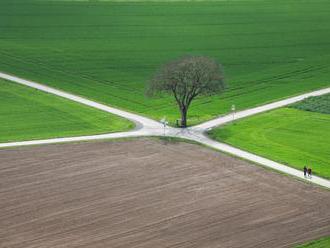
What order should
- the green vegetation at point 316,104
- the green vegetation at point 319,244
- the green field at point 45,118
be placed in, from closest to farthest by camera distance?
1. the green vegetation at point 319,244
2. the green field at point 45,118
3. the green vegetation at point 316,104

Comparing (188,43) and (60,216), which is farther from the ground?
(188,43)

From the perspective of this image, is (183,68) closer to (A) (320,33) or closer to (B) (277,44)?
(B) (277,44)

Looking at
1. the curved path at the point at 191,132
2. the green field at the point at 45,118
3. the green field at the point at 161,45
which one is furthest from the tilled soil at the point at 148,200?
the green field at the point at 161,45

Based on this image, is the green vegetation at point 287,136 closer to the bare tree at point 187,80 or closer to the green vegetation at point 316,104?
the green vegetation at point 316,104

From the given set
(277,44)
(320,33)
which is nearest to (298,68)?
(277,44)

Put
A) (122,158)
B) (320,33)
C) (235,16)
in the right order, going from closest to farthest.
Result: (122,158), (320,33), (235,16)

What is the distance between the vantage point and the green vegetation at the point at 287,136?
2628 inches

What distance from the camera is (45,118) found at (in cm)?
8138

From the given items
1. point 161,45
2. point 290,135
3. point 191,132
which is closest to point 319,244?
point 290,135

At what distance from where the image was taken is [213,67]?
78438 mm

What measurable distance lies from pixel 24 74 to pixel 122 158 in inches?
1602

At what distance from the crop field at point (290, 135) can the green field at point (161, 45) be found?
18.4ft

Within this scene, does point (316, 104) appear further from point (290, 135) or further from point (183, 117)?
point (183, 117)

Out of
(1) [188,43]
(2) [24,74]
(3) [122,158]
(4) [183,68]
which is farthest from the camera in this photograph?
(1) [188,43]
